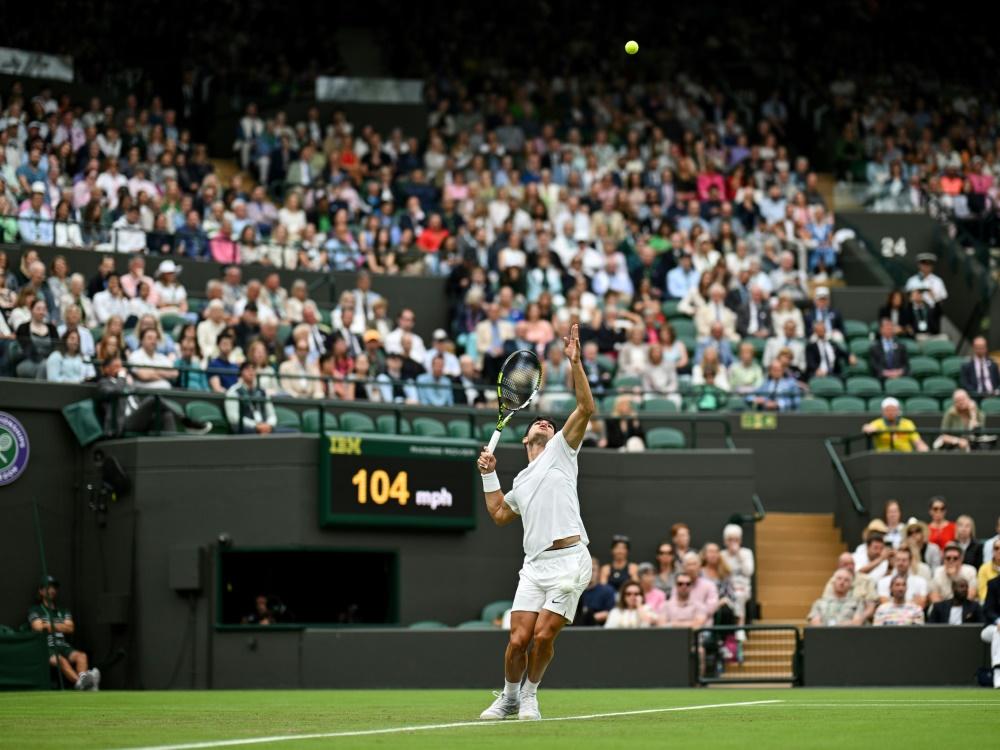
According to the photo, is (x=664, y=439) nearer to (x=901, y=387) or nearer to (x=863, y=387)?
(x=863, y=387)

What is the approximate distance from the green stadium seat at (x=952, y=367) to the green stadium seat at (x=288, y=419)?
10405mm

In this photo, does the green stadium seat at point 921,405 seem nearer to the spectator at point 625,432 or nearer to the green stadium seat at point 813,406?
the green stadium seat at point 813,406

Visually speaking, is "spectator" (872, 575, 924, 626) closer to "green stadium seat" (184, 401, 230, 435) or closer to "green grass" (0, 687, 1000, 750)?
"green grass" (0, 687, 1000, 750)

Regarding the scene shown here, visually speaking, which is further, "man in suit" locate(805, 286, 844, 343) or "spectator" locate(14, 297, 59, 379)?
"man in suit" locate(805, 286, 844, 343)

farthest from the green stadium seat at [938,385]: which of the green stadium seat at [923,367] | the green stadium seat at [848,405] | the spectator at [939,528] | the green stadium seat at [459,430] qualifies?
the green stadium seat at [459,430]

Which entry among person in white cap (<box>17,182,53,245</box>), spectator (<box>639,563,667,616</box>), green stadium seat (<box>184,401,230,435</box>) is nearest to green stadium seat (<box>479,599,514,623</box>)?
spectator (<box>639,563,667,616</box>)

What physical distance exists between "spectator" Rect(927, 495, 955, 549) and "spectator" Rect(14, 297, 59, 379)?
11.0 meters

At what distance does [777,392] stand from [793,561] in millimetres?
2888

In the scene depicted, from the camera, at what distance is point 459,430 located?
22.2 meters

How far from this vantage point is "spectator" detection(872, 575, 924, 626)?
736 inches

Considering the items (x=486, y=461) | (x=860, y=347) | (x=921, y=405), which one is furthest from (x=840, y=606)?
(x=486, y=461)

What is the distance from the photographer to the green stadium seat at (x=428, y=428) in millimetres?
21828

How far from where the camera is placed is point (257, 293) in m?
23.7

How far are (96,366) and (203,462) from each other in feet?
6.50
